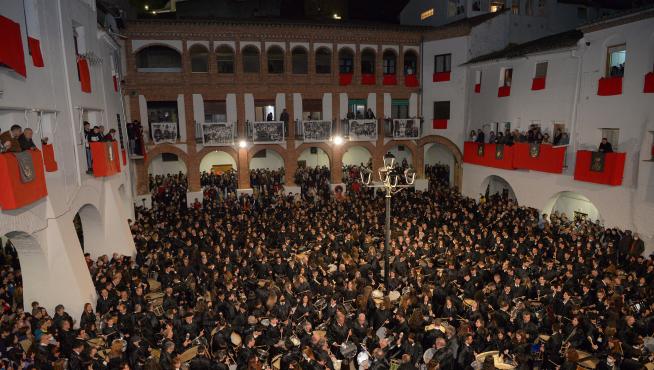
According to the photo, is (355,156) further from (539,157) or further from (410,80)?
(539,157)

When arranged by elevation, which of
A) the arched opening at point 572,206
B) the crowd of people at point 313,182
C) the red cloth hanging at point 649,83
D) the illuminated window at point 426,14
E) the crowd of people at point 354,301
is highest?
the illuminated window at point 426,14

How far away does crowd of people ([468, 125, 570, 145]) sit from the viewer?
20.4 meters

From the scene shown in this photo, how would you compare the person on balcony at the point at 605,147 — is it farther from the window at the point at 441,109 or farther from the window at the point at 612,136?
the window at the point at 441,109

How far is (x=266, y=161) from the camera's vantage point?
3212 cm

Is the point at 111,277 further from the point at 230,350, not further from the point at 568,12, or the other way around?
the point at 568,12

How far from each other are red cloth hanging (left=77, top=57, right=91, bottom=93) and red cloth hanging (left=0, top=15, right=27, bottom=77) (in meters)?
4.54

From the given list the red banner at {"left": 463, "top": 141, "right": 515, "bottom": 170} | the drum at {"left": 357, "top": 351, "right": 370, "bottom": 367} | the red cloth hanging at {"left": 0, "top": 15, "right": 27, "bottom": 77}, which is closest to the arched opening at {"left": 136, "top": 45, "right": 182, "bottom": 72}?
the red cloth hanging at {"left": 0, "top": 15, "right": 27, "bottom": 77}

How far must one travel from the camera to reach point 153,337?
37.2 feet

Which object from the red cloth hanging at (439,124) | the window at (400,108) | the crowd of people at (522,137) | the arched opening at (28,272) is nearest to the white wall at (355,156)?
the window at (400,108)

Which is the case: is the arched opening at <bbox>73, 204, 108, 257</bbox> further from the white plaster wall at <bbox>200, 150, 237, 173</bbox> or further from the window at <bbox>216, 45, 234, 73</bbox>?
the white plaster wall at <bbox>200, 150, 237, 173</bbox>

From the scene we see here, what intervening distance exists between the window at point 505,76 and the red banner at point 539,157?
13.8 feet

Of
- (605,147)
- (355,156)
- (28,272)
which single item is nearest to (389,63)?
(355,156)

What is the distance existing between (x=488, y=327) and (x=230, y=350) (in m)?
6.57

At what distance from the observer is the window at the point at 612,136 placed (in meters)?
18.3
